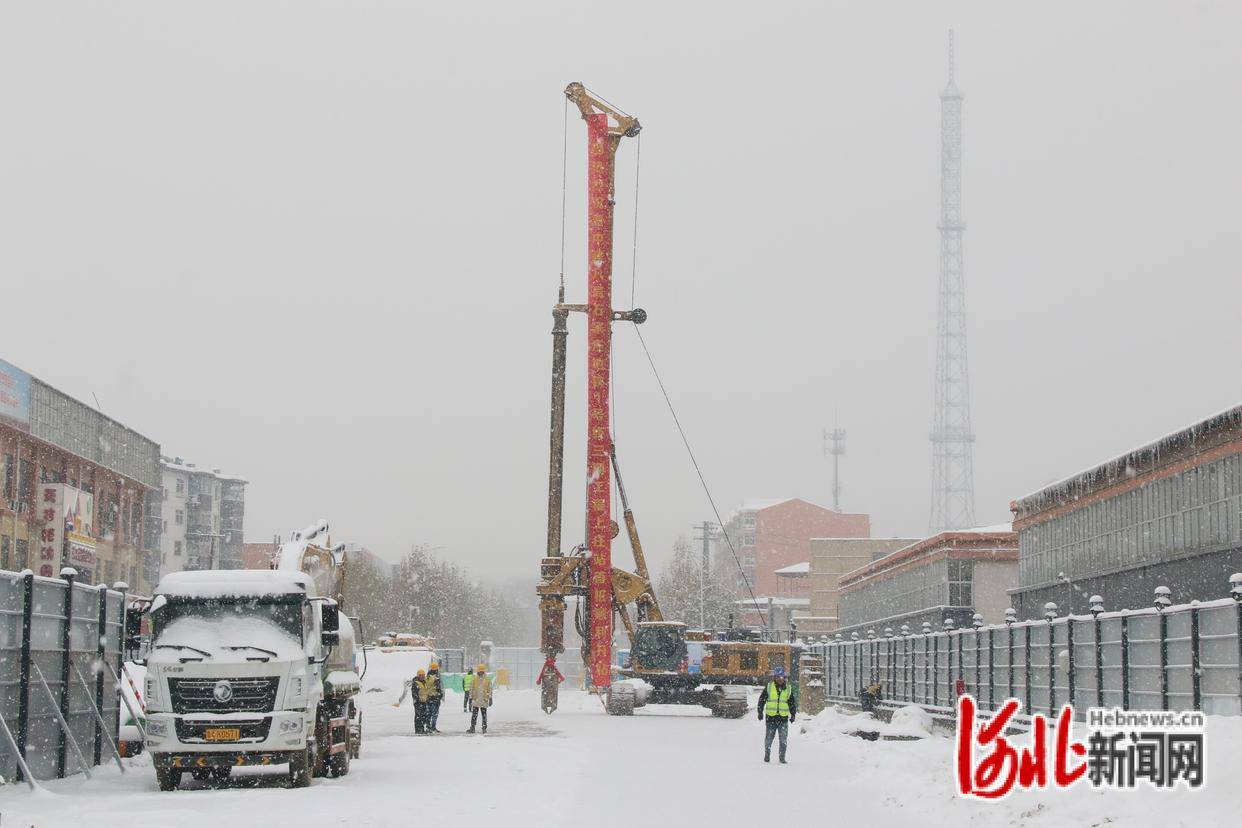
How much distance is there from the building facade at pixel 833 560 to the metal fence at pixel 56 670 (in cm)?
10703

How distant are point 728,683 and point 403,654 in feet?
74.0

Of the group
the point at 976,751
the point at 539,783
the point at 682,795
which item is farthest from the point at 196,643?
the point at 976,751

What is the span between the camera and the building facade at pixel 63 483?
2470 inches

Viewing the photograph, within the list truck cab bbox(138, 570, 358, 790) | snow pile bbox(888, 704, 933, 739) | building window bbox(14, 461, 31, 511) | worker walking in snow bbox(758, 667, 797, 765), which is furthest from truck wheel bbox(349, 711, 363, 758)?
building window bbox(14, 461, 31, 511)

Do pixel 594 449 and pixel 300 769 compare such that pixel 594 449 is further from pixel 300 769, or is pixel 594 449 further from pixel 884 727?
pixel 300 769

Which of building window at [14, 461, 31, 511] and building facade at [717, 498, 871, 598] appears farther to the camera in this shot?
building facade at [717, 498, 871, 598]

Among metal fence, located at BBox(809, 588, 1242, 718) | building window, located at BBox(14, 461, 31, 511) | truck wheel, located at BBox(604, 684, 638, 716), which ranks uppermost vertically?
building window, located at BBox(14, 461, 31, 511)

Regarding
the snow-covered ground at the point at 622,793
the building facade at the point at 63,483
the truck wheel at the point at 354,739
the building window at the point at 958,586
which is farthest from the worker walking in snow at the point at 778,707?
A: the building window at the point at 958,586

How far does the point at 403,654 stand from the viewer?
66.5 meters

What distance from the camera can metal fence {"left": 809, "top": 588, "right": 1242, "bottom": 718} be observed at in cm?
1794

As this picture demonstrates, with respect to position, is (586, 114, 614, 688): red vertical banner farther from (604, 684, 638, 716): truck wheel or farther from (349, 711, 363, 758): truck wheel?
(349, 711, 363, 758): truck wheel

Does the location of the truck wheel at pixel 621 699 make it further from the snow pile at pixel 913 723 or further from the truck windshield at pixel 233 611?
the truck windshield at pixel 233 611

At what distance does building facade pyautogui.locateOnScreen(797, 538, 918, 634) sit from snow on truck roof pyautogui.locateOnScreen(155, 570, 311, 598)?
357ft

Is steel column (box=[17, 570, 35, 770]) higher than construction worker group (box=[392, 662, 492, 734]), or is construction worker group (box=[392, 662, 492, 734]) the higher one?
steel column (box=[17, 570, 35, 770])
